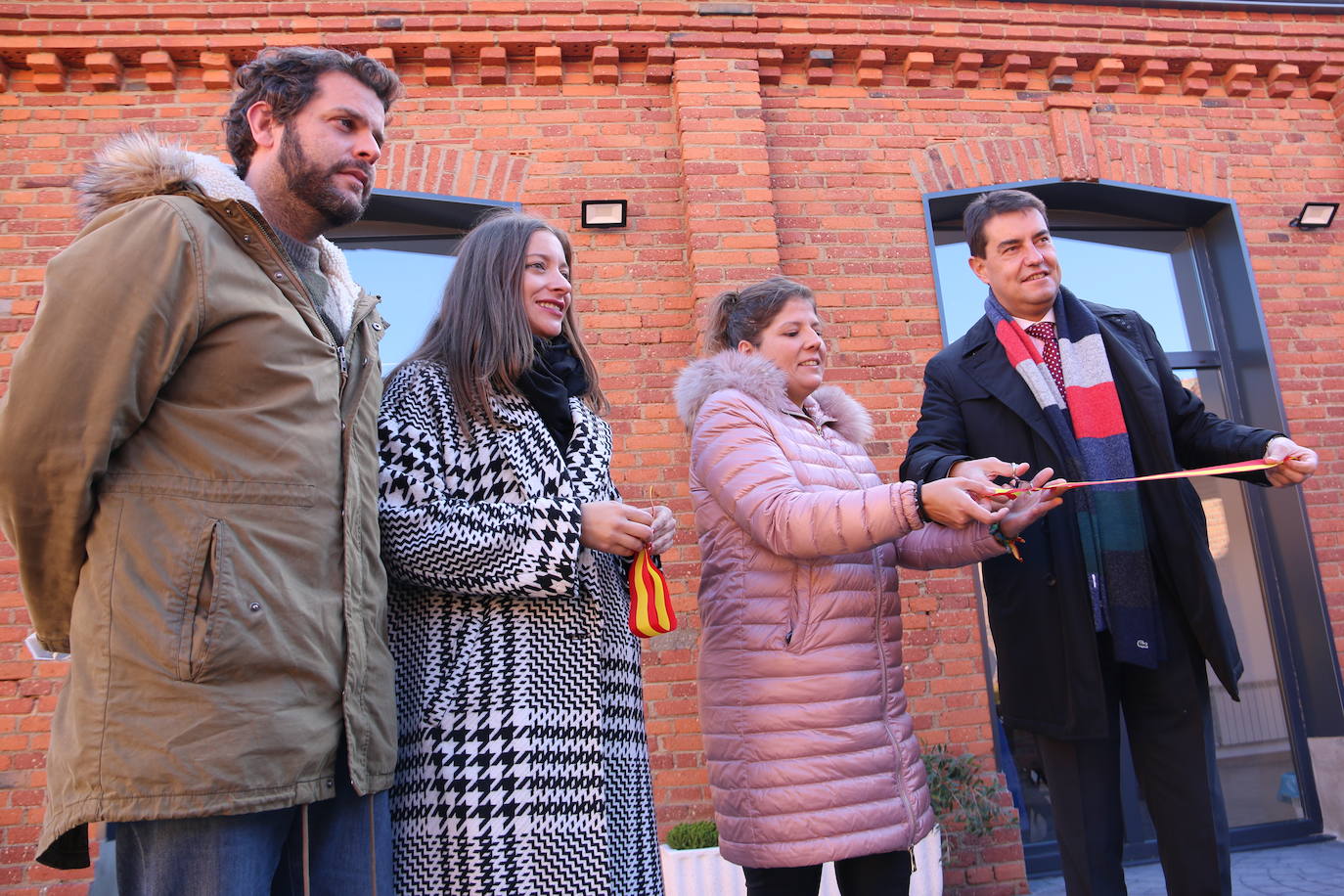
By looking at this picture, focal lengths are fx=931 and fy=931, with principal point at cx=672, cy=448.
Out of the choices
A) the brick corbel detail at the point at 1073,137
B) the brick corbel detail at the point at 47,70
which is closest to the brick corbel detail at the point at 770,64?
the brick corbel detail at the point at 1073,137

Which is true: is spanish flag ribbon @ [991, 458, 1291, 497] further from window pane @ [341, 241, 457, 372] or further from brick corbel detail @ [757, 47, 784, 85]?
window pane @ [341, 241, 457, 372]

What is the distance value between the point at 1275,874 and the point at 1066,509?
3.38 meters

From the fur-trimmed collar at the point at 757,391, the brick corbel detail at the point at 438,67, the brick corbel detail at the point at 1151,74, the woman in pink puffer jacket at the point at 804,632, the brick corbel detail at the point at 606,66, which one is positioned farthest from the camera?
the brick corbel detail at the point at 1151,74

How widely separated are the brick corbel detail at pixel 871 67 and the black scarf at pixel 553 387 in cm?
408

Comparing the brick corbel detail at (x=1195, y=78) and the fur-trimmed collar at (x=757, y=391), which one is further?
the brick corbel detail at (x=1195, y=78)

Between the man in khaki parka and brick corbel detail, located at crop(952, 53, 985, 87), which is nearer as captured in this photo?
the man in khaki parka

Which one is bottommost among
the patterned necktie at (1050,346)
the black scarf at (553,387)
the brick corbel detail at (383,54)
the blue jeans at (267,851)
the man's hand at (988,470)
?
the blue jeans at (267,851)

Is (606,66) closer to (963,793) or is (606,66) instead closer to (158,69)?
(158,69)

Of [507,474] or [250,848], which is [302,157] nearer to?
[507,474]

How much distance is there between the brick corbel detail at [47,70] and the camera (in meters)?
5.03

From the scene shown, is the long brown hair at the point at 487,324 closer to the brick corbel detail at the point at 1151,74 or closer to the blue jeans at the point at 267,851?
the blue jeans at the point at 267,851

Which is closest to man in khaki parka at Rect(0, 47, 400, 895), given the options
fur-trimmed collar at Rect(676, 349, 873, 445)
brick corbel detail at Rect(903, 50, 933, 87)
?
fur-trimmed collar at Rect(676, 349, 873, 445)

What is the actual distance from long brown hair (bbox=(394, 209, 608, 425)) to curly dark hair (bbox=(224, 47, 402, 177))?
1.59 ft

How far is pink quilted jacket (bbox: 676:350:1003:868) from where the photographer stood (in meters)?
2.35
